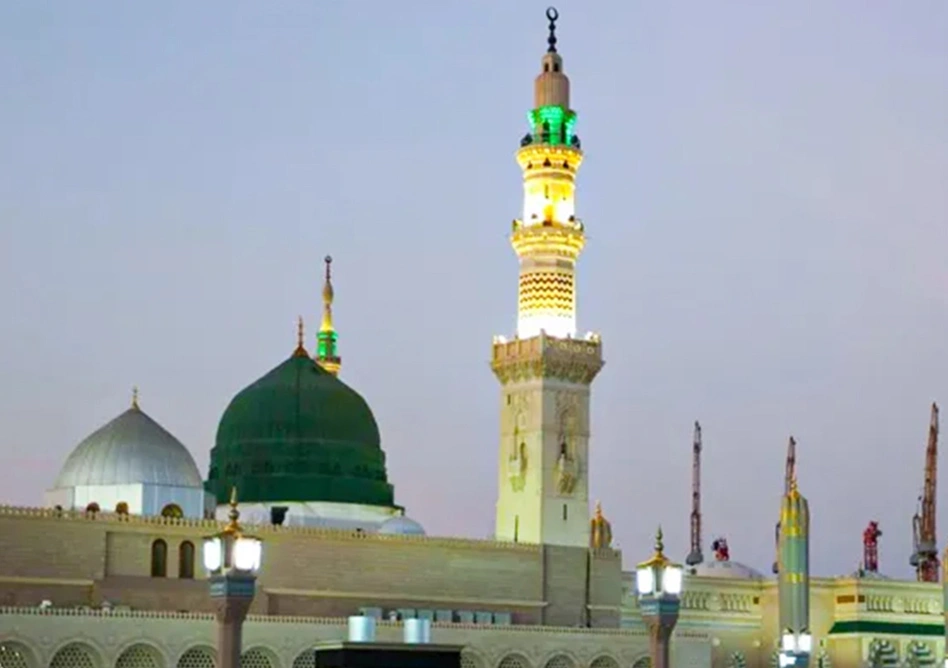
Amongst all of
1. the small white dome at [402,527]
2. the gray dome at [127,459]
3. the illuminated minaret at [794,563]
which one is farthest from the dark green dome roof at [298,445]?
the illuminated minaret at [794,563]

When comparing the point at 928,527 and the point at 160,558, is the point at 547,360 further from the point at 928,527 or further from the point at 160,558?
the point at 928,527

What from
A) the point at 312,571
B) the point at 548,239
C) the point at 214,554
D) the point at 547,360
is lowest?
the point at 214,554

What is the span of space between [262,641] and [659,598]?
2199 cm

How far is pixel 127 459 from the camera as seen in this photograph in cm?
4978

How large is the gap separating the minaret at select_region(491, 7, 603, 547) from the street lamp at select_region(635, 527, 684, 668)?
92.1 ft

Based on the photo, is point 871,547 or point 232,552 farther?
point 871,547

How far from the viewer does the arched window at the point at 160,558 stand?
48531 millimetres

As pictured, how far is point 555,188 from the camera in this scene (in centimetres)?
5684

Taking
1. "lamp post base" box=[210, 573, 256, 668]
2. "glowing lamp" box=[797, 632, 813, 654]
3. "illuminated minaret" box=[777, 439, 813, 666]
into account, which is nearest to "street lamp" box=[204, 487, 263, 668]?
"lamp post base" box=[210, 573, 256, 668]

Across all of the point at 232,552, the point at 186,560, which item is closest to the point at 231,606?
the point at 232,552

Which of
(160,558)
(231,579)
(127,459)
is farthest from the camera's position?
(127,459)

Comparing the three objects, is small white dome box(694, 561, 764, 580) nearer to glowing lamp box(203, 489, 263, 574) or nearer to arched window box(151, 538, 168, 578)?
arched window box(151, 538, 168, 578)

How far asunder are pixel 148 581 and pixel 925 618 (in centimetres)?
3125

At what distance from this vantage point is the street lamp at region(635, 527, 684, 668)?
87.1ft
